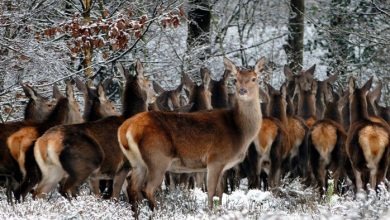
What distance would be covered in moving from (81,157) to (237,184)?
4486 millimetres

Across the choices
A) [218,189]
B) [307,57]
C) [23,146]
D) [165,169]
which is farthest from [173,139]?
[307,57]

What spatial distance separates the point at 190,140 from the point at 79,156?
1450 mm

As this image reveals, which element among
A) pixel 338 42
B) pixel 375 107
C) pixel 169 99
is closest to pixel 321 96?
pixel 375 107

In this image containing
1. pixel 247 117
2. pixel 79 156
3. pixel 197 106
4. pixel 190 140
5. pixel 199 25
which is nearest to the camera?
pixel 190 140

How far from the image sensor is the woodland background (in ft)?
49.7

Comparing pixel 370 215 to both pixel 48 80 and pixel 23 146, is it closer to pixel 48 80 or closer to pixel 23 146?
pixel 23 146

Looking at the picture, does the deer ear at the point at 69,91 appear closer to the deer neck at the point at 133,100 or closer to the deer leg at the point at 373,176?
the deer neck at the point at 133,100

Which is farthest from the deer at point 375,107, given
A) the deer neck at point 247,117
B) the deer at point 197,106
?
the deer neck at point 247,117

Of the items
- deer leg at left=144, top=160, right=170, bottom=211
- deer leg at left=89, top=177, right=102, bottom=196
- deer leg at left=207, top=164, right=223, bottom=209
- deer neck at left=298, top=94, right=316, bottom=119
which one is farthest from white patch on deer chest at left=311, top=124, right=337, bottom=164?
deer leg at left=144, top=160, right=170, bottom=211

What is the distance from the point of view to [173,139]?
10.6 meters

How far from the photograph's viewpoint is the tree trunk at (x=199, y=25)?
21.1 meters

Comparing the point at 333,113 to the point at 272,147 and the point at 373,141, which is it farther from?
the point at 373,141

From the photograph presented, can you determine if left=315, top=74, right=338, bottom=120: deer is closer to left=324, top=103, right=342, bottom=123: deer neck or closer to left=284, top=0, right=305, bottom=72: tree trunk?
left=324, top=103, right=342, bottom=123: deer neck

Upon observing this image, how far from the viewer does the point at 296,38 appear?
25.8 meters
